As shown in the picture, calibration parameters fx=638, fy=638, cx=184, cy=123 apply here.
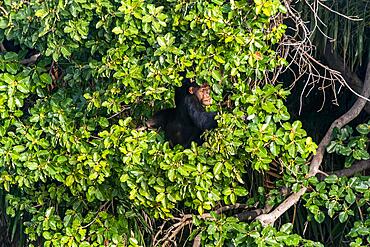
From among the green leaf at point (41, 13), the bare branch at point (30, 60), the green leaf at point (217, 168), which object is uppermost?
the green leaf at point (41, 13)

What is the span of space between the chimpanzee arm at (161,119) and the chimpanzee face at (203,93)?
1.16 ft

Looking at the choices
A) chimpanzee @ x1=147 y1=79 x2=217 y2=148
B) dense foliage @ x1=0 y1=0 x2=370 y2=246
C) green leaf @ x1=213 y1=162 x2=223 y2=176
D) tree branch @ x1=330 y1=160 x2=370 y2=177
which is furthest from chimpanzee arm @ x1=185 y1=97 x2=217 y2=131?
tree branch @ x1=330 y1=160 x2=370 y2=177

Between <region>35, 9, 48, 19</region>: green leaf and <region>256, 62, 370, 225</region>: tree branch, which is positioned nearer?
<region>35, 9, 48, 19</region>: green leaf

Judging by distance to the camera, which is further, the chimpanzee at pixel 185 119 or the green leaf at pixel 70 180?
the chimpanzee at pixel 185 119

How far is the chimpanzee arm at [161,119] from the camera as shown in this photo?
11.5ft

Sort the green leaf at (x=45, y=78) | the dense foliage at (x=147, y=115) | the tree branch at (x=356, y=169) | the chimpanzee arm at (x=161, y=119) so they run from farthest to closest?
1. the chimpanzee arm at (x=161, y=119)
2. the tree branch at (x=356, y=169)
3. the green leaf at (x=45, y=78)
4. the dense foliage at (x=147, y=115)

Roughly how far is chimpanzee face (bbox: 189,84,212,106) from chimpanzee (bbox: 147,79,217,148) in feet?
0.12

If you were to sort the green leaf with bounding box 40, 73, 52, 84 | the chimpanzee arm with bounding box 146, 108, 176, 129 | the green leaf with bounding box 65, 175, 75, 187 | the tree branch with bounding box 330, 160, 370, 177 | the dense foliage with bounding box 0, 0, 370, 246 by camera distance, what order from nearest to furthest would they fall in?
the dense foliage with bounding box 0, 0, 370, 246 → the green leaf with bounding box 65, 175, 75, 187 → the green leaf with bounding box 40, 73, 52, 84 → the tree branch with bounding box 330, 160, 370, 177 → the chimpanzee arm with bounding box 146, 108, 176, 129

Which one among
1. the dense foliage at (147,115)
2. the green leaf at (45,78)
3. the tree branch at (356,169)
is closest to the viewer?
the dense foliage at (147,115)

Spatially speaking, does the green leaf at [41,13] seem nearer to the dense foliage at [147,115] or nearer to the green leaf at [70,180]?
the dense foliage at [147,115]

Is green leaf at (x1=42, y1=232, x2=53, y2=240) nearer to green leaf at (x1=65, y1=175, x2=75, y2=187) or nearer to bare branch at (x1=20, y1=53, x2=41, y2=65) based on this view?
green leaf at (x1=65, y1=175, x2=75, y2=187)

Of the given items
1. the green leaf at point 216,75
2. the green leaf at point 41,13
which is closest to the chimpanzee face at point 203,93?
the green leaf at point 216,75

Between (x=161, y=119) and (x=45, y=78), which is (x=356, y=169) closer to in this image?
(x=161, y=119)

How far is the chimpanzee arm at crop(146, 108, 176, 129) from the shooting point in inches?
137
